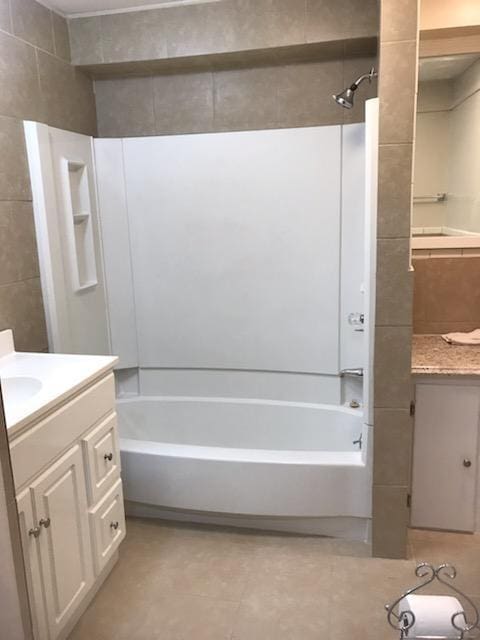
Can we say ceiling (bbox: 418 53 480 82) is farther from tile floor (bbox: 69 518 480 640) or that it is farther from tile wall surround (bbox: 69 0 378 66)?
Answer: tile floor (bbox: 69 518 480 640)

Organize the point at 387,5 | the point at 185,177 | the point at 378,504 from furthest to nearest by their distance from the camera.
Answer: the point at 185,177, the point at 378,504, the point at 387,5

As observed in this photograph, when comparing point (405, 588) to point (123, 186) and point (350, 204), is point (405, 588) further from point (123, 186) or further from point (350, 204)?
point (123, 186)

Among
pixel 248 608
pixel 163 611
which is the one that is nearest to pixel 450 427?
pixel 248 608

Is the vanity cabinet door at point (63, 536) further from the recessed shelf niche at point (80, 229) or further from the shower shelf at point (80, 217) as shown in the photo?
the shower shelf at point (80, 217)

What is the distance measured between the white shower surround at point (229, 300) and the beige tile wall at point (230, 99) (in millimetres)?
121

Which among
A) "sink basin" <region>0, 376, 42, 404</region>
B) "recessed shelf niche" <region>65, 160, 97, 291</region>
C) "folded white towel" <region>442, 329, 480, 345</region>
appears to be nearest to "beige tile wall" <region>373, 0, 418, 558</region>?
"folded white towel" <region>442, 329, 480, 345</region>

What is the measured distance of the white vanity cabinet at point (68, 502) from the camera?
1533mm

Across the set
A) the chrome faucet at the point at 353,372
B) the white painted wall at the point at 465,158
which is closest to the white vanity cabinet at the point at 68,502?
the chrome faucet at the point at 353,372

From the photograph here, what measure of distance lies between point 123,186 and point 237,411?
4.51 feet

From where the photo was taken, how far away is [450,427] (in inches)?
87.8

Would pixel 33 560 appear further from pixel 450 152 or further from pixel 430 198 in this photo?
pixel 450 152

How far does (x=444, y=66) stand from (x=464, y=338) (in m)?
1.24

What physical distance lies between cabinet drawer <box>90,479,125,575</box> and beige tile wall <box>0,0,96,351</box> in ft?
2.47

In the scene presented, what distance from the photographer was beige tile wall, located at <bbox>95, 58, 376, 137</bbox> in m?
2.61
